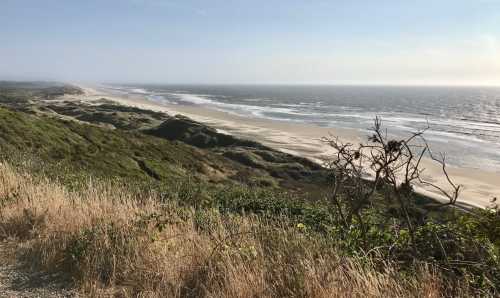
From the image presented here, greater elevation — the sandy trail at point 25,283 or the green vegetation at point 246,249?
the green vegetation at point 246,249

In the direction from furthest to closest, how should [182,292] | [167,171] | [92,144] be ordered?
[92,144], [167,171], [182,292]

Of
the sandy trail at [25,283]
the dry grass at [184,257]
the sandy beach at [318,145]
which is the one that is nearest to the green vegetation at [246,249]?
the dry grass at [184,257]

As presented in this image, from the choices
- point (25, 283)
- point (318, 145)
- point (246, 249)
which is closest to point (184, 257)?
point (246, 249)

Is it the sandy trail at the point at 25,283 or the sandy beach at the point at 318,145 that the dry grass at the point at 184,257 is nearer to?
the sandy trail at the point at 25,283

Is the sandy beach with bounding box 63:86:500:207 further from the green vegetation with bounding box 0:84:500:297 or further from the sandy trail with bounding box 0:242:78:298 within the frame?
the sandy trail with bounding box 0:242:78:298

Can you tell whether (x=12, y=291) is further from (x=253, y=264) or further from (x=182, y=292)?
(x=253, y=264)

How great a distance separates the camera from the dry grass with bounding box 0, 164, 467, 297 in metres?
3.79

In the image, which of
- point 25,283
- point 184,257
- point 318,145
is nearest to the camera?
point 25,283

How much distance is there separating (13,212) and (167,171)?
72.1 ft

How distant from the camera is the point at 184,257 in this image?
4.64 meters

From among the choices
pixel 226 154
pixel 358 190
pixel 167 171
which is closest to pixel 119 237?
pixel 358 190

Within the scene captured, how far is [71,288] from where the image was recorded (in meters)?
4.40

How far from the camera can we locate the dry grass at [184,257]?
3.79 meters

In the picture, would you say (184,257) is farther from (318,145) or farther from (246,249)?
(318,145)
